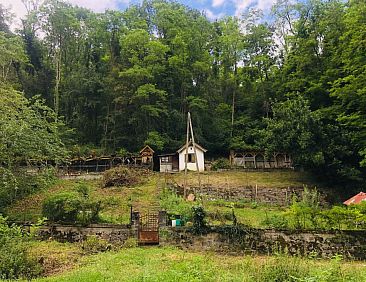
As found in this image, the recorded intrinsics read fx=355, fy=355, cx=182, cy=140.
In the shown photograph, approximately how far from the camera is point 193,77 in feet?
137

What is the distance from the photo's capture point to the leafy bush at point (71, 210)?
15922 mm

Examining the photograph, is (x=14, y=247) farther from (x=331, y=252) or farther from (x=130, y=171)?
(x=130, y=171)

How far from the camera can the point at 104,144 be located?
37.7m

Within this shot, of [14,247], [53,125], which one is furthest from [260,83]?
[14,247]

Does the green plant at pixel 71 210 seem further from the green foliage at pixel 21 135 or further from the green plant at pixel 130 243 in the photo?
Answer: the green foliage at pixel 21 135

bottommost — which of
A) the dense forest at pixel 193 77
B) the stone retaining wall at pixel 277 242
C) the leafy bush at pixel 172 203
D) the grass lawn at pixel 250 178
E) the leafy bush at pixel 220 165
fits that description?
the stone retaining wall at pixel 277 242

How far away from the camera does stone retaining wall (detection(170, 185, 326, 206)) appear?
24062mm

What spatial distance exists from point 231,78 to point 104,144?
1797 cm

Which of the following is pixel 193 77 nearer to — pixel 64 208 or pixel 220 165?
pixel 220 165

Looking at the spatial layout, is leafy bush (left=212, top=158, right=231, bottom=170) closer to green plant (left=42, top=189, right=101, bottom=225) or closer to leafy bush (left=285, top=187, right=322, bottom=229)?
green plant (left=42, top=189, right=101, bottom=225)

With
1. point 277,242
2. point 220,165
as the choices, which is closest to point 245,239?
point 277,242

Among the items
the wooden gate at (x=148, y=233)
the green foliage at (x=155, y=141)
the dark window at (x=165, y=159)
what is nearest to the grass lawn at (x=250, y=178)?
the dark window at (x=165, y=159)

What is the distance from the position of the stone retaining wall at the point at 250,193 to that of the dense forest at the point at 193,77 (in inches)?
132

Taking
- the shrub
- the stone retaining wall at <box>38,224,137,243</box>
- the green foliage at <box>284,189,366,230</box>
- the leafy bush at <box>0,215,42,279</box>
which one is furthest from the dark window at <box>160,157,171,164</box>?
the leafy bush at <box>0,215,42,279</box>
